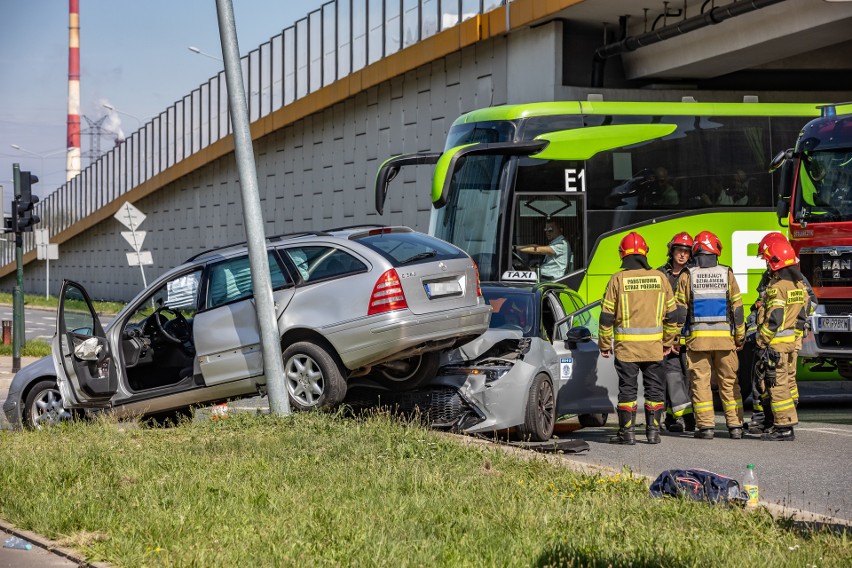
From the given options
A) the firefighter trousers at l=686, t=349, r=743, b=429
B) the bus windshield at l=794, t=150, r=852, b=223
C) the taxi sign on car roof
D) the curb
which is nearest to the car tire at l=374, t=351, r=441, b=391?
the firefighter trousers at l=686, t=349, r=743, b=429

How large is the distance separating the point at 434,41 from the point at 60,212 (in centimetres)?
3806

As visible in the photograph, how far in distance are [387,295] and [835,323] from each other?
6.69 meters

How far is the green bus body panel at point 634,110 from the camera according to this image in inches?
727

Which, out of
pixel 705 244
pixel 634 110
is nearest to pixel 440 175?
pixel 634 110

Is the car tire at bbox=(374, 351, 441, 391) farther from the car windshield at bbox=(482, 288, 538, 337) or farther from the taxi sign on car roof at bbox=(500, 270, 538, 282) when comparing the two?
the taxi sign on car roof at bbox=(500, 270, 538, 282)

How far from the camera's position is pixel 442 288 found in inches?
439

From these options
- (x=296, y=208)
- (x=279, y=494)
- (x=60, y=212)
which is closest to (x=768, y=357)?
(x=279, y=494)

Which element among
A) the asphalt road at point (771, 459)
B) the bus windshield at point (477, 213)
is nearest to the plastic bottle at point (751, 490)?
the asphalt road at point (771, 459)

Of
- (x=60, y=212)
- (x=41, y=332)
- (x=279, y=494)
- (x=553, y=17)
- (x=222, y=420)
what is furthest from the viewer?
(x=60, y=212)

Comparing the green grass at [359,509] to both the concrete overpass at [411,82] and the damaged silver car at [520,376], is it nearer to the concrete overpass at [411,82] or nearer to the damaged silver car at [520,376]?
the damaged silver car at [520,376]

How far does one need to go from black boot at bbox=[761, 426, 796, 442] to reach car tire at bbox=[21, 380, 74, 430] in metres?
6.48

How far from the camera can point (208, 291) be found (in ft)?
38.8

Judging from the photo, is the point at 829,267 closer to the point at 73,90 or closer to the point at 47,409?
the point at 47,409

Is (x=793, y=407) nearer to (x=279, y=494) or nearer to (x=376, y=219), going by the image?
(x=279, y=494)
